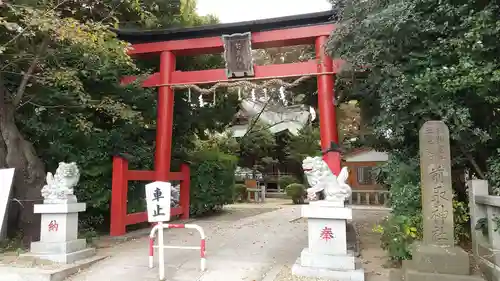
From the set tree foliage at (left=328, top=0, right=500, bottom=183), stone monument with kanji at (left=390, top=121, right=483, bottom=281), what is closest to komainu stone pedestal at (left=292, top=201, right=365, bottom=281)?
stone monument with kanji at (left=390, top=121, right=483, bottom=281)

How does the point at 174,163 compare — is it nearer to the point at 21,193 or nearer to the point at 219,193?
the point at 219,193

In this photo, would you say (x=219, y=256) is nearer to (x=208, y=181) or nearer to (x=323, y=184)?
(x=323, y=184)

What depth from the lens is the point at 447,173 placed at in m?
5.25

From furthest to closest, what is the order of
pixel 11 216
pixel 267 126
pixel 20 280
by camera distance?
1. pixel 267 126
2. pixel 11 216
3. pixel 20 280

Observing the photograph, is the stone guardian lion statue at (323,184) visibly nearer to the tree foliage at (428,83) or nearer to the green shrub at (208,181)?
the tree foliage at (428,83)

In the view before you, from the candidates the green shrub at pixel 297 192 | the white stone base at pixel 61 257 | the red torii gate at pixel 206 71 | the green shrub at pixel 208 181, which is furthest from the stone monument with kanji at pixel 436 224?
the green shrub at pixel 297 192

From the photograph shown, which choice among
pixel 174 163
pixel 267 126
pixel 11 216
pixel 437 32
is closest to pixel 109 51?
pixel 11 216

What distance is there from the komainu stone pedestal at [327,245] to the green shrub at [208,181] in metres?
7.76

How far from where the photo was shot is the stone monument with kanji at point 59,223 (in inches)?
259

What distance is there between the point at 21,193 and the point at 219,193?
6.86 metres

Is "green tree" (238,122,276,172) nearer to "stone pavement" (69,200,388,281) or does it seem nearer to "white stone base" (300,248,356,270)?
"stone pavement" (69,200,388,281)

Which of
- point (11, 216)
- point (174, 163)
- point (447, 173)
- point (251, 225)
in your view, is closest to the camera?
point (447, 173)

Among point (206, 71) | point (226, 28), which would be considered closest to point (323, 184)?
point (206, 71)

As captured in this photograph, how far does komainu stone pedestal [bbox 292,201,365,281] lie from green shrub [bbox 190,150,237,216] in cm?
776
